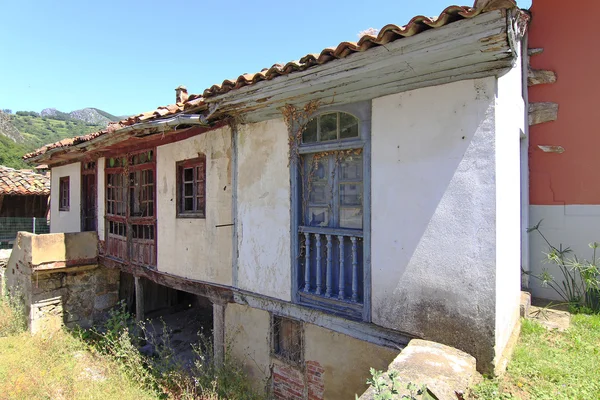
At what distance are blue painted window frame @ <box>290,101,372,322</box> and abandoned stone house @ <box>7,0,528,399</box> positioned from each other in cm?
2

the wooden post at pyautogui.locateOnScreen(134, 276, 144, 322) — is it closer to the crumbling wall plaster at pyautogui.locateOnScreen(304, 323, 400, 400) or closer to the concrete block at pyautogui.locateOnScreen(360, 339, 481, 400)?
the crumbling wall plaster at pyautogui.locateOnScreen(304, 323, 400, 400)

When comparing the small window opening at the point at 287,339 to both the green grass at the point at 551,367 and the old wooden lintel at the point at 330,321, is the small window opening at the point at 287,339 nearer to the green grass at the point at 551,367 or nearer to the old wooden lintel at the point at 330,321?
the old wooden lintel at the point at 330,321

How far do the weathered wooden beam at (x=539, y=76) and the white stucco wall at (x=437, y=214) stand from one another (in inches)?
140

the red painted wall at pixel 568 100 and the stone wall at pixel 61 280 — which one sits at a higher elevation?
the red painted wall at pixel 568 100

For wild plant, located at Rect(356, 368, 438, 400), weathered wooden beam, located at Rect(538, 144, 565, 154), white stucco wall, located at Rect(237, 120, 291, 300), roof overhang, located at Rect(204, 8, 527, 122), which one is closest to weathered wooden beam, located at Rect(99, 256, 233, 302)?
white stucco wall, located at Rect(237, 120, 291, 300)

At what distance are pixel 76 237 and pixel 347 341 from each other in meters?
8.11

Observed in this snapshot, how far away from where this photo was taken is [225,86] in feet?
14.8

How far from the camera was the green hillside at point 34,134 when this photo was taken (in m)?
35.6

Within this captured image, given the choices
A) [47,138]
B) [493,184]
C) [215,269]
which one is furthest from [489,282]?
[47,138]

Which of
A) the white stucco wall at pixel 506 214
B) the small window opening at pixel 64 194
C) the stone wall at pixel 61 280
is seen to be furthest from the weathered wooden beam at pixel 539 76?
the small window opening at pixel 64 194

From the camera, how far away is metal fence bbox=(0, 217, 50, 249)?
1376 cm

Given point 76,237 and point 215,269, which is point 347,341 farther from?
point 76,237

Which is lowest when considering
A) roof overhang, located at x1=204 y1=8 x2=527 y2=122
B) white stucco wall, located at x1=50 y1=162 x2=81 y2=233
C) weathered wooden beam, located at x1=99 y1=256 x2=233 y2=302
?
weathered wooden beam, located at x1=99 y1=256 x2=233 y2=302

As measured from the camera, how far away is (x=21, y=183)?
1461 cm
